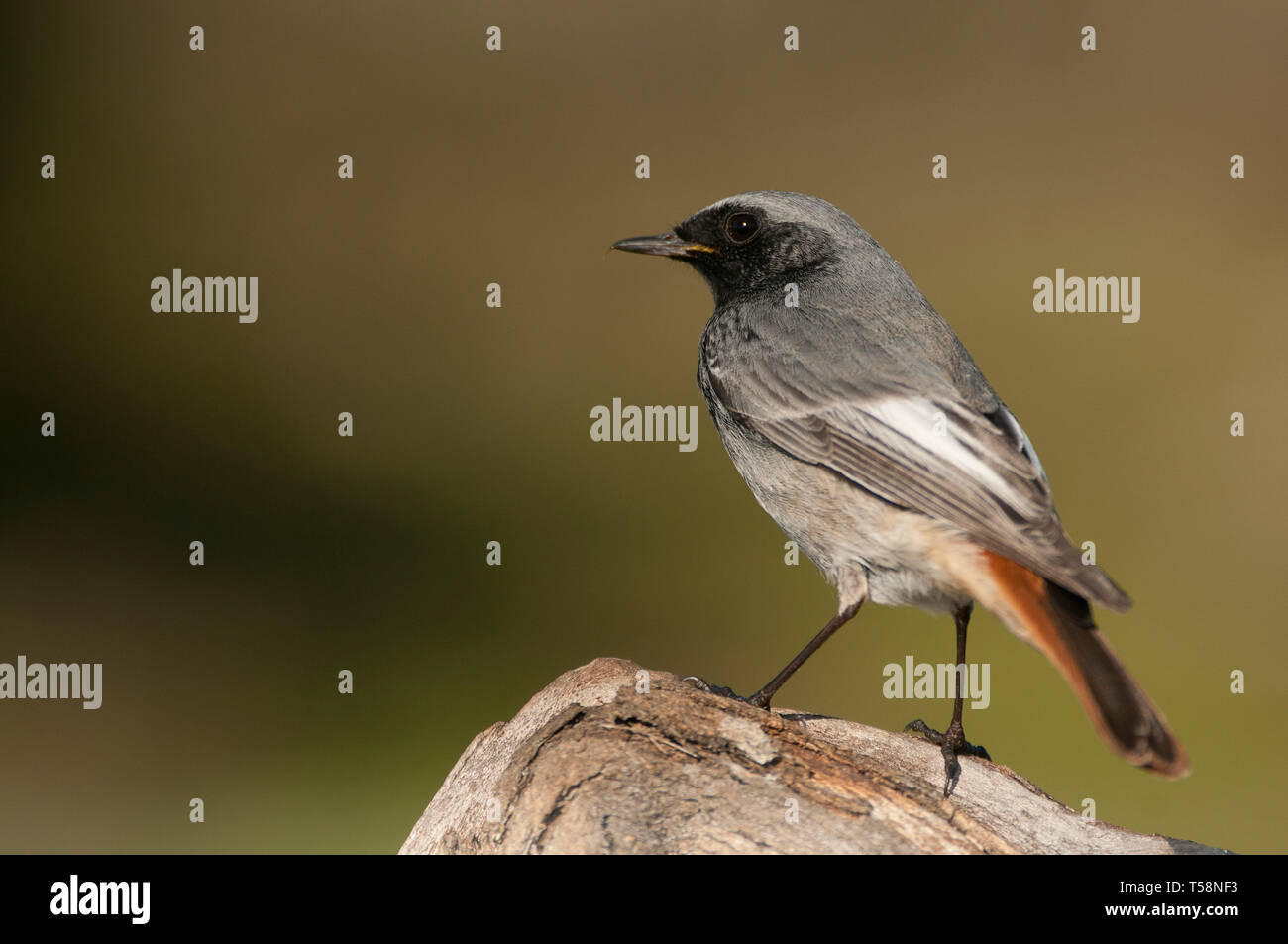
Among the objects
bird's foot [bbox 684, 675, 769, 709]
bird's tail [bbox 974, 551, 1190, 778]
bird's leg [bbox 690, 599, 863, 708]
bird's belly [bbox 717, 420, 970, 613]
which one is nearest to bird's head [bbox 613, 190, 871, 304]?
bird's belly [bbox 717, 420, 970, 613]

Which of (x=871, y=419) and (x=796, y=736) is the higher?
(x=871, y=419)

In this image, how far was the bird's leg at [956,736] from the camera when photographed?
3.92 metres

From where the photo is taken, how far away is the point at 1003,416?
4449 millimetres

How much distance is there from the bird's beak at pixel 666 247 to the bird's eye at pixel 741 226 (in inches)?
4.6

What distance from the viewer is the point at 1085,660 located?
12.1 ft

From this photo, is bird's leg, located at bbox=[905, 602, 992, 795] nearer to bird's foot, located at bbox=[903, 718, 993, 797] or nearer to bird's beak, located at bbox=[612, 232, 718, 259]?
bird's foot, located at bbox=[903, 718, 993, 797]

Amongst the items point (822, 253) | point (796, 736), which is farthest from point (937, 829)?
point (822, 253)

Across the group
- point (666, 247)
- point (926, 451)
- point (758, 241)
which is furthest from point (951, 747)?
point (666, 247)

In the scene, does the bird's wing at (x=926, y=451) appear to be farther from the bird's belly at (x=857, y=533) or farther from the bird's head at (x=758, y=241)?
the bird's head at (x=758, y=241)

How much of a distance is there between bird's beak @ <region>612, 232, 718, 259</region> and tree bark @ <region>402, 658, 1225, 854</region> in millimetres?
2052

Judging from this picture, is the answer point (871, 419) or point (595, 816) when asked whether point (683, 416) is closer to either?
point (871, 419)

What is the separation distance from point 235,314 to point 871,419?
987cm

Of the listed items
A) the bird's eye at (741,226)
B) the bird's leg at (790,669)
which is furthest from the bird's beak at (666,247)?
the bird's leg at (790,669)

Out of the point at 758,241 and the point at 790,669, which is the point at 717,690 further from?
the point at 758,241
